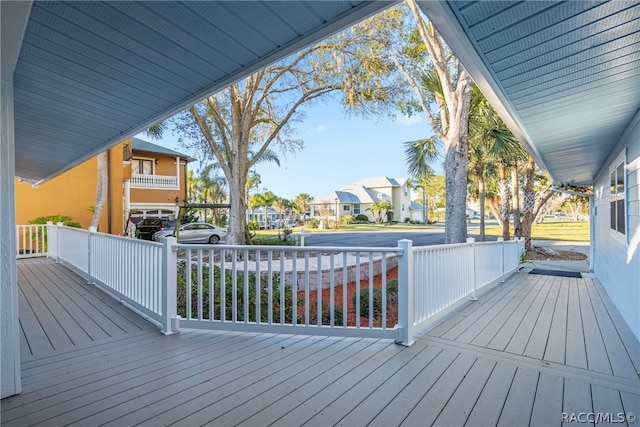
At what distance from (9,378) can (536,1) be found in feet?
13.1

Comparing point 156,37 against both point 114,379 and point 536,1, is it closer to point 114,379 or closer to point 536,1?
point 536,1

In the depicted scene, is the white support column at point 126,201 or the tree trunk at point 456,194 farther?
the white support column at point 126,201

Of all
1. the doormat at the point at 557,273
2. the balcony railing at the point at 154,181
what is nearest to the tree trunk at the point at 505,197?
the doormat at the point at 557,273

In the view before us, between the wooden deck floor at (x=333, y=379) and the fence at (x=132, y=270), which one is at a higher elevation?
the fence at (x=132, y=270)

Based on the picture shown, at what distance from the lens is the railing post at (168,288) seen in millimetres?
3586

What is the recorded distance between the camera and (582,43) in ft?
6.86

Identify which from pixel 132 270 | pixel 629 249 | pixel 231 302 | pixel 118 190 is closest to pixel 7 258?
pixel 132 270

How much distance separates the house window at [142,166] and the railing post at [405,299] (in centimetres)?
1837

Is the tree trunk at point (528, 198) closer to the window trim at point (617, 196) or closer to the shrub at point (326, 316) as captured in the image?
the window trim at point (617, 196)

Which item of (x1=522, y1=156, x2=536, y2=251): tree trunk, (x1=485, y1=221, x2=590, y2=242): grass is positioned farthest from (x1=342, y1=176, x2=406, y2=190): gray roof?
(x1=522, y1=156, x2=536, y2=251): tree trunk

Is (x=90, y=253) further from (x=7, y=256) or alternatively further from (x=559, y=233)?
(x=559, y=233)

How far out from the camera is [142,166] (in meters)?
18.6

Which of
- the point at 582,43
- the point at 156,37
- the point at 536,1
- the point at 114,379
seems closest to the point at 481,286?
the point at 582,43

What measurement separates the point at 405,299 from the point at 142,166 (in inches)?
745
